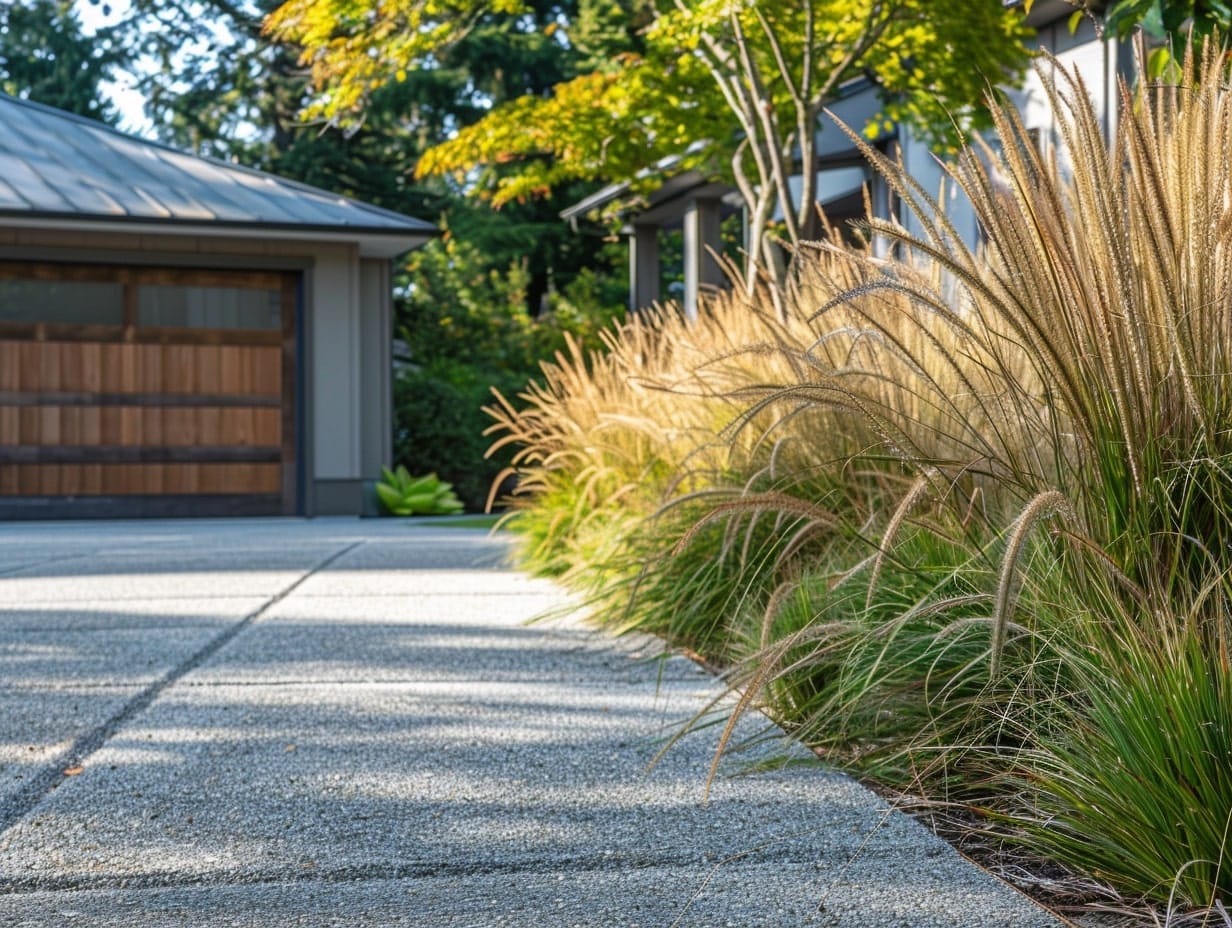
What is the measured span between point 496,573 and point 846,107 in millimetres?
6993

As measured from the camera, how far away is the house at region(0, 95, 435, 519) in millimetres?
12070

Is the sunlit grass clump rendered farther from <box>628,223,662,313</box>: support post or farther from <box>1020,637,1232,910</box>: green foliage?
<box>628,223,662,313</box>: support post

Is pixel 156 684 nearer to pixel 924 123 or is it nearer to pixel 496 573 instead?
pixel 496 573

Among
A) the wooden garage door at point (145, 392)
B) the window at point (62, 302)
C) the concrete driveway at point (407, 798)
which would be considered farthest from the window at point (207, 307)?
the concrete driveway at point (407, 798)

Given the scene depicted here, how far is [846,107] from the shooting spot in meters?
11.9

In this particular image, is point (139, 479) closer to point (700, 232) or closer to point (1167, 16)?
point (700, 232)

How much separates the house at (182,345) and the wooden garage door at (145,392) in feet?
0.04

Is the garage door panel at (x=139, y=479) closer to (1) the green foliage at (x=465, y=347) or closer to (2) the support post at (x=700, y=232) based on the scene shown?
(1) the green foliage at (x=465, y=347)

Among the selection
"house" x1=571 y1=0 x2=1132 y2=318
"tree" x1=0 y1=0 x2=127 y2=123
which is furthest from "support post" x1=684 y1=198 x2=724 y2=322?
"tree" x1=0 y1=0 x2=127 y2=123

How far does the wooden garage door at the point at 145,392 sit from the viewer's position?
12.1 meters

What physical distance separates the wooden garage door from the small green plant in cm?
96

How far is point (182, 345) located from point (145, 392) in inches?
22.0

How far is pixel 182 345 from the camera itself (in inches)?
492

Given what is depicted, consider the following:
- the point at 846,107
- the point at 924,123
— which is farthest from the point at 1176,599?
the point at 846,107
